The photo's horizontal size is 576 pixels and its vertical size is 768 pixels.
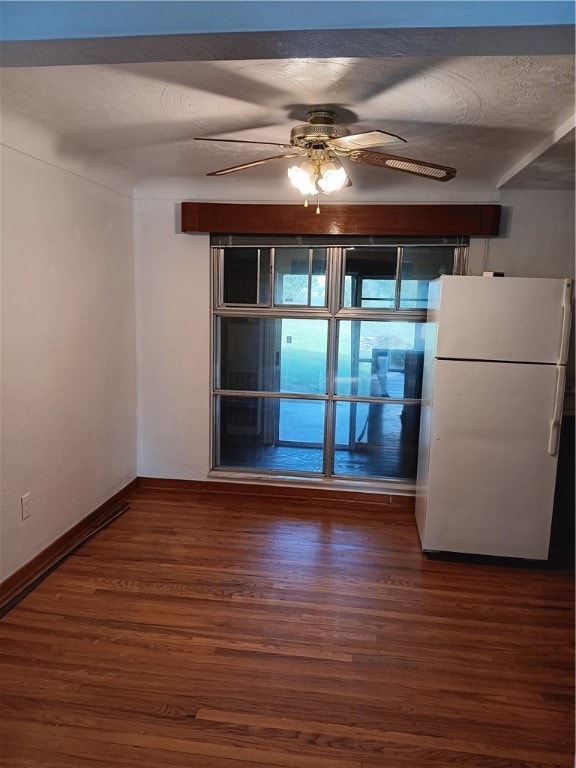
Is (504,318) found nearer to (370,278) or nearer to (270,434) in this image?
(370,278)

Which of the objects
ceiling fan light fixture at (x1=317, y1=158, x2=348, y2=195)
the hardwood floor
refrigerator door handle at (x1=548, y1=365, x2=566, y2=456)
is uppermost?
ceiling fan light fixture at (x1=317, y1=158, x2=348, y2=195)

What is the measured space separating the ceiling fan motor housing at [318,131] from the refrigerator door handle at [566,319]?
1.51 meters

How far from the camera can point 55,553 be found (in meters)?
3.01

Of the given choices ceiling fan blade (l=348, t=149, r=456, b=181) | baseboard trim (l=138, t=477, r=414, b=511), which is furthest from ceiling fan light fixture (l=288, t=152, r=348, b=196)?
baseboard trim (l=138, t=477, r=414, b=511)

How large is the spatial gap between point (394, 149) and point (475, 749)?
2.76m

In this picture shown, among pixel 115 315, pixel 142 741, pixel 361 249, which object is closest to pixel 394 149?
pixel 361 249

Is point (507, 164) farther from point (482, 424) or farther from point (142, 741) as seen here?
point (142, 741)

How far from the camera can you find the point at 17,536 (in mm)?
2678

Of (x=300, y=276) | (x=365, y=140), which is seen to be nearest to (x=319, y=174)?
(x=365, y=140)

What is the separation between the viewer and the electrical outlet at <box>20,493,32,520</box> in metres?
2.71

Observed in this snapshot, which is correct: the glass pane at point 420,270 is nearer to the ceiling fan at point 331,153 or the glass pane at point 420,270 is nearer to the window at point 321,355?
the window at point 321,355

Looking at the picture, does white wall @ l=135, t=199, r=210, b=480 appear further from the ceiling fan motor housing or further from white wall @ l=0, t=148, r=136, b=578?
the ceiling fan motor housing

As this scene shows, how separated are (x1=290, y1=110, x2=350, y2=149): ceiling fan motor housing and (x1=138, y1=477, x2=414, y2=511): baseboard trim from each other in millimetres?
2554

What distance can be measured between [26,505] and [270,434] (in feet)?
6.48
